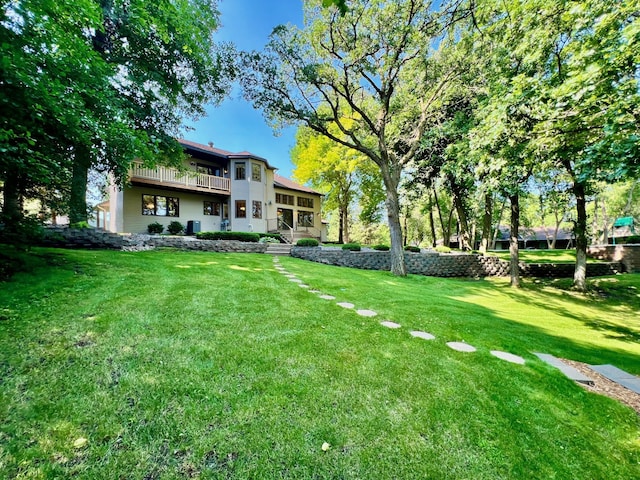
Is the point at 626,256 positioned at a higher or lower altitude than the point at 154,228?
lower

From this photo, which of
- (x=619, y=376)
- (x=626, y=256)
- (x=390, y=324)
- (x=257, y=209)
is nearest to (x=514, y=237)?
(x=626, y=256)

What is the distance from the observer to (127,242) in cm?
950

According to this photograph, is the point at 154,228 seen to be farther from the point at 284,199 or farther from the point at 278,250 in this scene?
the point at 284,199

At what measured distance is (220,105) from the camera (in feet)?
37.2

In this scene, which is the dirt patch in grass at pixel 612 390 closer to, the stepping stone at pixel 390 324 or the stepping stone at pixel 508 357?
the stepping stone at pixel 508 357

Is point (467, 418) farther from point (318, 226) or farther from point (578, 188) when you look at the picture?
point (318, 226)

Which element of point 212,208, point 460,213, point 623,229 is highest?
point 212,208

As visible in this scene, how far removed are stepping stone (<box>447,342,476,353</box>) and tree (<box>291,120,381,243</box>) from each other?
579 inches

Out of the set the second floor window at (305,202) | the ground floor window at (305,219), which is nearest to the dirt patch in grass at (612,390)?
the ground floor window at (305,219)

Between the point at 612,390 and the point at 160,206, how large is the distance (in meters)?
17.3

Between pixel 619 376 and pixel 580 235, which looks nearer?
pixel 619 376

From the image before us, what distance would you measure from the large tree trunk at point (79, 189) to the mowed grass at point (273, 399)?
4954 millimetres

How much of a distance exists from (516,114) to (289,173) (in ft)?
59.3

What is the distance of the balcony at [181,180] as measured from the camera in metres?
13.0
